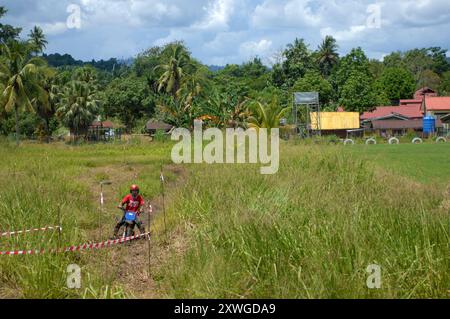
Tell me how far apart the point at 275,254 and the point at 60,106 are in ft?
172

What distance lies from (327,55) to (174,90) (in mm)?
31952

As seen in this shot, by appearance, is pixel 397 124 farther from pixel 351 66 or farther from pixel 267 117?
pixel 267 117

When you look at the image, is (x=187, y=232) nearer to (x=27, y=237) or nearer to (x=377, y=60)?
(x=27, y=237)

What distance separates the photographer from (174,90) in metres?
59.4

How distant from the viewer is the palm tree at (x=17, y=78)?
39906 millimetres

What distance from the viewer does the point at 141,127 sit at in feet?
203

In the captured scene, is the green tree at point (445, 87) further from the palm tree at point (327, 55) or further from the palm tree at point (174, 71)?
the palm tree at point (174, 71)

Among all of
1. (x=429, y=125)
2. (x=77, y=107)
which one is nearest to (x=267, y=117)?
(x=77, y=107)

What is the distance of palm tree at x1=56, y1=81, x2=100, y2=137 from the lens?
171ft

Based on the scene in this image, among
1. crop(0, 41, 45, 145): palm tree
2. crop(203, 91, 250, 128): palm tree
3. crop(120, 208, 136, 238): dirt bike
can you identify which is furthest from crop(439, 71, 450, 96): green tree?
crop(120, 208, 136, 238): dirt bike

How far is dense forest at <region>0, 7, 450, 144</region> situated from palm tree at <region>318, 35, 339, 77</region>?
0.49 ft

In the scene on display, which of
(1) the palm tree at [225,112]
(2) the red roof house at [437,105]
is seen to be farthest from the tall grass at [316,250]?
(2) the red roof house at [437,105]
